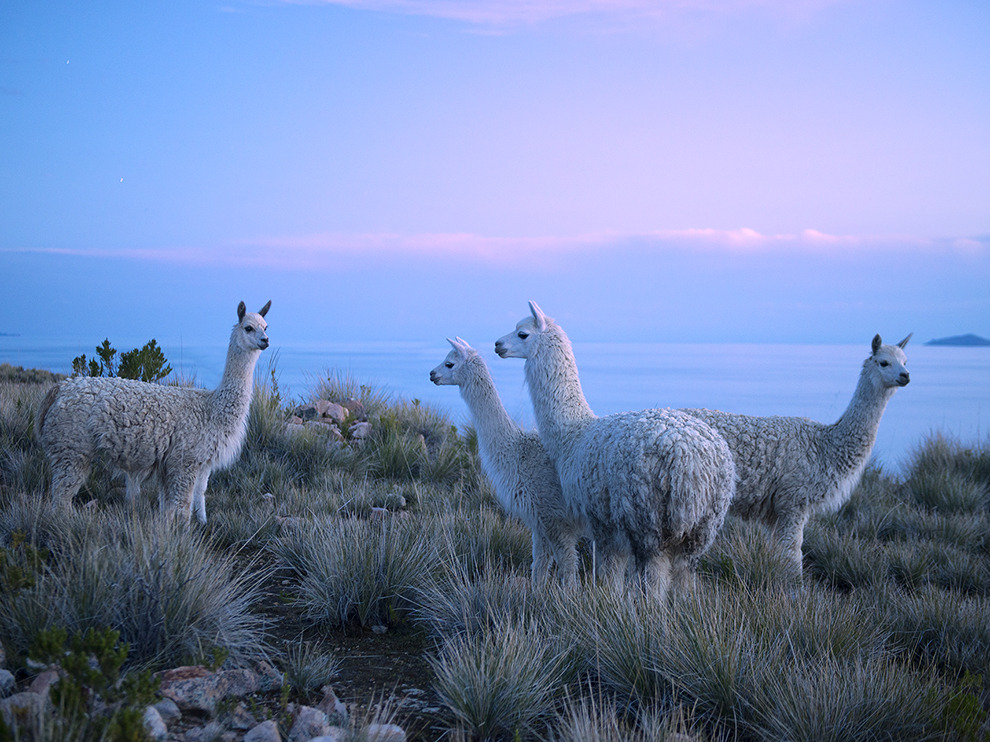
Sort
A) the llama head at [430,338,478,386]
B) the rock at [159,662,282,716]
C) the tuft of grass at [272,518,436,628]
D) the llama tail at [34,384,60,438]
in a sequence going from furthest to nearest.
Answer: the llama tail at [34,384,60,438]
the llama head at [430,338,478,386]
the tuft of grass at [272,518,436,628]
the rock at [159,662,282,716]

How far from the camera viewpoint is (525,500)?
19.0 ft

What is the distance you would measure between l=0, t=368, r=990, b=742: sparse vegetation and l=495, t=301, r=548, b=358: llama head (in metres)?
1.64

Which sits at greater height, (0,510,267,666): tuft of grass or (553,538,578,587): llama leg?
(0,510,267,666): tuft of grass

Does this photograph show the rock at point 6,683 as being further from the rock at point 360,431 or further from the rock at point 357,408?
the rock at point 357,408

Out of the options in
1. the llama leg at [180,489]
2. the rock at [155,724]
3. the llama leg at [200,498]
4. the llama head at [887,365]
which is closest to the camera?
the rock at [155,724]

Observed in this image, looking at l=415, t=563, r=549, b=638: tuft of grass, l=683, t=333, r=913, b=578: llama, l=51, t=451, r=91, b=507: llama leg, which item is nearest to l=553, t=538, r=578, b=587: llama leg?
l=415, t=563, r=549, b=638: tuft of grass

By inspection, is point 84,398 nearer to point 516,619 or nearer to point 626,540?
point 516,619

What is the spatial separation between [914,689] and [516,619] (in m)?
2.18

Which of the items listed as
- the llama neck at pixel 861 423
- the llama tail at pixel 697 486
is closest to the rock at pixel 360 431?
the llama neck at pixel 861 423

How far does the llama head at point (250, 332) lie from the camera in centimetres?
748

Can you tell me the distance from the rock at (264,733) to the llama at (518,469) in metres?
2.44

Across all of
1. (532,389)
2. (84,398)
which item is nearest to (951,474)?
(532,389)

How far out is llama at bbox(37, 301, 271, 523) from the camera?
22.0 ft

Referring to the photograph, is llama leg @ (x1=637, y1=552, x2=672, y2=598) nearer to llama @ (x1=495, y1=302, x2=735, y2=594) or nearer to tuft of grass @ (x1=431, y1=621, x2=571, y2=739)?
llama @ (x1=495, y1=302, x2=735, y2=594)
